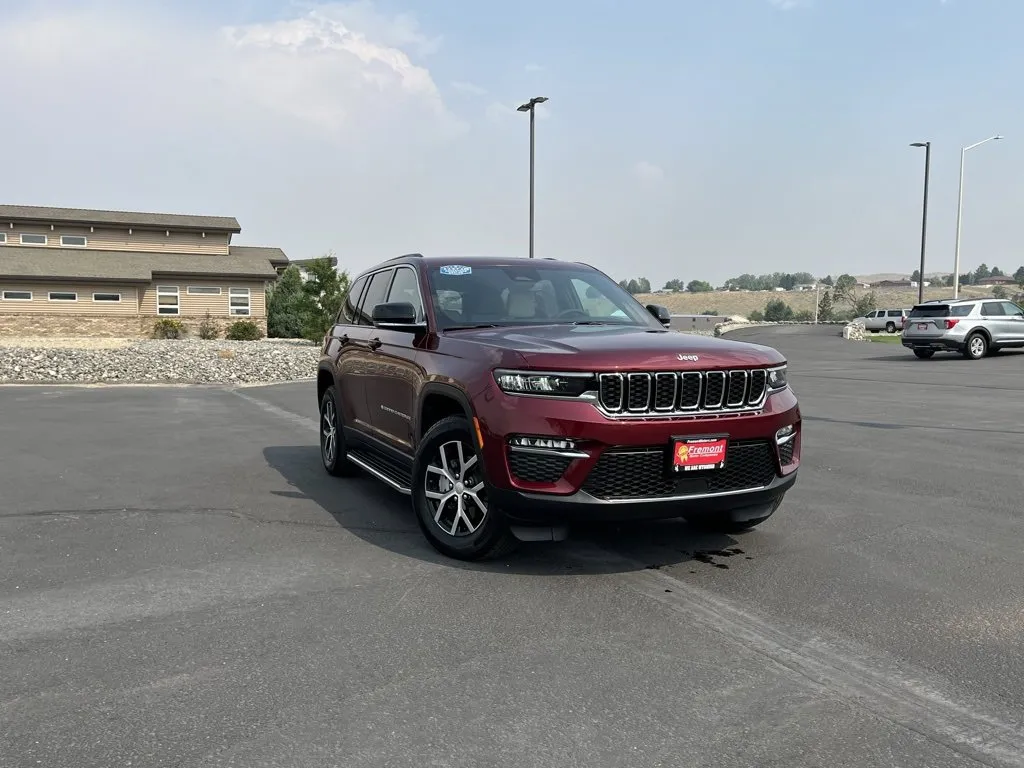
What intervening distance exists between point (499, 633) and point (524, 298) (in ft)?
9.34

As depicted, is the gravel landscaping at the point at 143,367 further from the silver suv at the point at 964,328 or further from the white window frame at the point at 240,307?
the white window frame at the point at 240,307

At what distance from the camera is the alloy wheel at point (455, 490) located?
505cm

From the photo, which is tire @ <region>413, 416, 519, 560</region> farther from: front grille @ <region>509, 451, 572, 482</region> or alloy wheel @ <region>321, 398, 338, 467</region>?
alloy wheel @ <region>321, 398, 338, 467</region>

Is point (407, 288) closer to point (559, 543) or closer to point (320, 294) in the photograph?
point (559, 543)

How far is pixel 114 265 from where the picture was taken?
43344 millimetres

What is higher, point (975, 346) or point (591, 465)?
point (591, 465)

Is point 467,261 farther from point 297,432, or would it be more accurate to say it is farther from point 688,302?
point 688,302

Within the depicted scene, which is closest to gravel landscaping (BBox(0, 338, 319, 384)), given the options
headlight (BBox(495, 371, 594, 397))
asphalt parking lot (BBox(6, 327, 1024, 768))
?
asphalt parking lot (BBox(6, 327, 1024, 768))

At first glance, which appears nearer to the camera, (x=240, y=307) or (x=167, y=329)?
(x=167, y=329)

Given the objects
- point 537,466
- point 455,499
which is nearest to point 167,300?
point 455,499

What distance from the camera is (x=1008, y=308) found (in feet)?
85.9

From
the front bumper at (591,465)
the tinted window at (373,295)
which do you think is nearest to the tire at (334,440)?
the tinted window at (373,295)

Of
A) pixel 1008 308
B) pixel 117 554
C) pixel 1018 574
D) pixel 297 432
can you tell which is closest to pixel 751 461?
pixel 1018 574

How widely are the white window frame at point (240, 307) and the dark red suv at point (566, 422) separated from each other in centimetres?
4160
